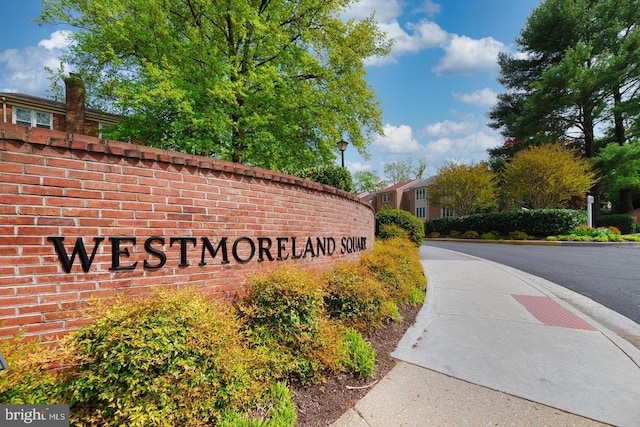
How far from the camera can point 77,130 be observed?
62.3 feet

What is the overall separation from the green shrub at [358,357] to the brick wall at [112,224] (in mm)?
1415

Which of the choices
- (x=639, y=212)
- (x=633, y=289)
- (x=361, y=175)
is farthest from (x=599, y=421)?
(x=361, y=175)

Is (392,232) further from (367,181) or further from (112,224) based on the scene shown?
(367,181)

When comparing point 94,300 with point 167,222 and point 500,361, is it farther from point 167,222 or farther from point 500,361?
point 500,361

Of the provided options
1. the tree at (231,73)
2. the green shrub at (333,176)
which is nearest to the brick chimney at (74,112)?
the tree at (231,73)

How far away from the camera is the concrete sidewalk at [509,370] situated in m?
2.62

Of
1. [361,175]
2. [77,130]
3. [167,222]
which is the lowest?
[167,222]

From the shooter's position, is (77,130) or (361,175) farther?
(361,175)

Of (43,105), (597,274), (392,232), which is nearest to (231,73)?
(392,232)

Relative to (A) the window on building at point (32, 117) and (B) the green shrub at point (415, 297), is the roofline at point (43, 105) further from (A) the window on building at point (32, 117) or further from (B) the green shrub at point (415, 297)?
(B) the green shrub at point (415, 297)

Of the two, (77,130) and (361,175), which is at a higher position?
(361,175)

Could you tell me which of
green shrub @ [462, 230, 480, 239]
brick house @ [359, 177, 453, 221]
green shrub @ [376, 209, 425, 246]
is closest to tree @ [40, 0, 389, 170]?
green shrub @ [376, 209, 425, 246]

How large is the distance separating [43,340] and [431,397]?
10.8 feet

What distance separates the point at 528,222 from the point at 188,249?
25.7 m
